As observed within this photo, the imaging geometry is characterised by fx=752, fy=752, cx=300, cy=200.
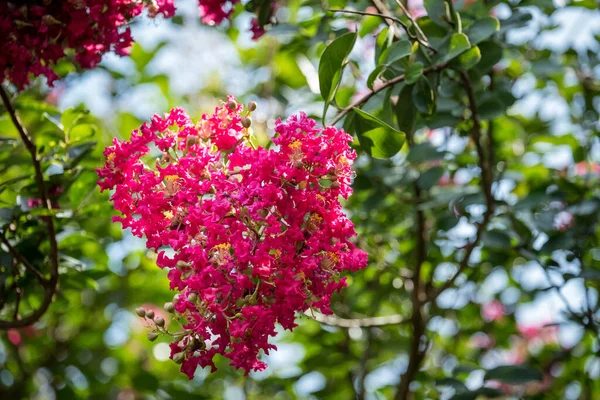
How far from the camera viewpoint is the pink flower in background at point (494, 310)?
327 centimetres

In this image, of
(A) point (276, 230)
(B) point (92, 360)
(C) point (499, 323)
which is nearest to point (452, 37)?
(A) point (276, 230)

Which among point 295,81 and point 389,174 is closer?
point 389,174

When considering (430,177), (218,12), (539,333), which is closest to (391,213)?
(430,177)

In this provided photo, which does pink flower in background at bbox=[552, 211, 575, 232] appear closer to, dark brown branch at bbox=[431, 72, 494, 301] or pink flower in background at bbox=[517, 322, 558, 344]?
dark brown branch at bbox=[431, 72, 494, 301]

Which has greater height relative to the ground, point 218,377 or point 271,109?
point 271,109

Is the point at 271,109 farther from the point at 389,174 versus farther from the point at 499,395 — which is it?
the point at 499,395

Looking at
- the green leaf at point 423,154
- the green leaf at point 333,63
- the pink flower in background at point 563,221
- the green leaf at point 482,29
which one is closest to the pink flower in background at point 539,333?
the pink flower in background at point 563,221

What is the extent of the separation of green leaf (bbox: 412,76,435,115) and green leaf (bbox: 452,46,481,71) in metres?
0.09

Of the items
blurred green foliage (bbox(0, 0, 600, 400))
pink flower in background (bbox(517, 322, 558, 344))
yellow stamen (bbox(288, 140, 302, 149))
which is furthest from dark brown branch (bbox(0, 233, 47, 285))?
pink flower in background (bbox(517, 322, 558, 344))

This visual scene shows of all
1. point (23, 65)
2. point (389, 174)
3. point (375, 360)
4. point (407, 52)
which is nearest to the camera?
point (407, 52)

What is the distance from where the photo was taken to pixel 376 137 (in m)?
1.45

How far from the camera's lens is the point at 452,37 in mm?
1556

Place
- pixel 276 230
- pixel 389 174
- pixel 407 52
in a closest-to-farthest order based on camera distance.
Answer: pixel 276 230 → pixel 407 52 → pixel 389 174

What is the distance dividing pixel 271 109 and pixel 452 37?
54.5 inches
